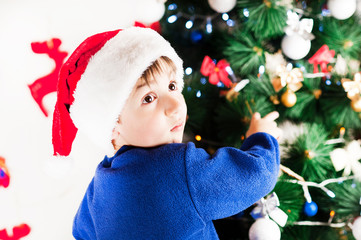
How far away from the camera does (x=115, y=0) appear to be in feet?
4.05

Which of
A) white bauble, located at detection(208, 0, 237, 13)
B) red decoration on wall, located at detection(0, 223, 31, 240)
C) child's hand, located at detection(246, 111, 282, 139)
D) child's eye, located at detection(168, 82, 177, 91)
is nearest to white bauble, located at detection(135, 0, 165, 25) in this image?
white bauble, located at detection(208, 0, 237, 13)

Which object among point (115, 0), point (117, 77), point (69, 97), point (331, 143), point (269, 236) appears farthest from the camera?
point (115, 0)

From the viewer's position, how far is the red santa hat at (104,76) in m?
0.82

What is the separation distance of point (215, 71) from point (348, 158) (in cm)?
43

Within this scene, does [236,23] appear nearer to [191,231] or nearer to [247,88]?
[247,88]

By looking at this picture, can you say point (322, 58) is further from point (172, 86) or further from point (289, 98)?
point (172, 86)

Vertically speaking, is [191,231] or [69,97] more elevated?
[69,97]

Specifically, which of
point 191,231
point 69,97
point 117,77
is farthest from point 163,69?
point 191,231

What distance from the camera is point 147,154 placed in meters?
0.84

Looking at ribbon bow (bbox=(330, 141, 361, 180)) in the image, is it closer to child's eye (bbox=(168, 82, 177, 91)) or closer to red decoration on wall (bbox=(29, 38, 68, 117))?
child's eye (bbox=(168, 82, 177, 91))

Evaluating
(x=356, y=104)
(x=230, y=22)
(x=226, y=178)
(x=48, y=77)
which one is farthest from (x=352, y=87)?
(x=48, y=77)

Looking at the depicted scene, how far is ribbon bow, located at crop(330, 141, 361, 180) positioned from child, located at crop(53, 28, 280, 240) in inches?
11.0

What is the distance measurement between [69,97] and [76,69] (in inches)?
2.6

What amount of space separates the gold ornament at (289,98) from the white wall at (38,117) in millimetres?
425
